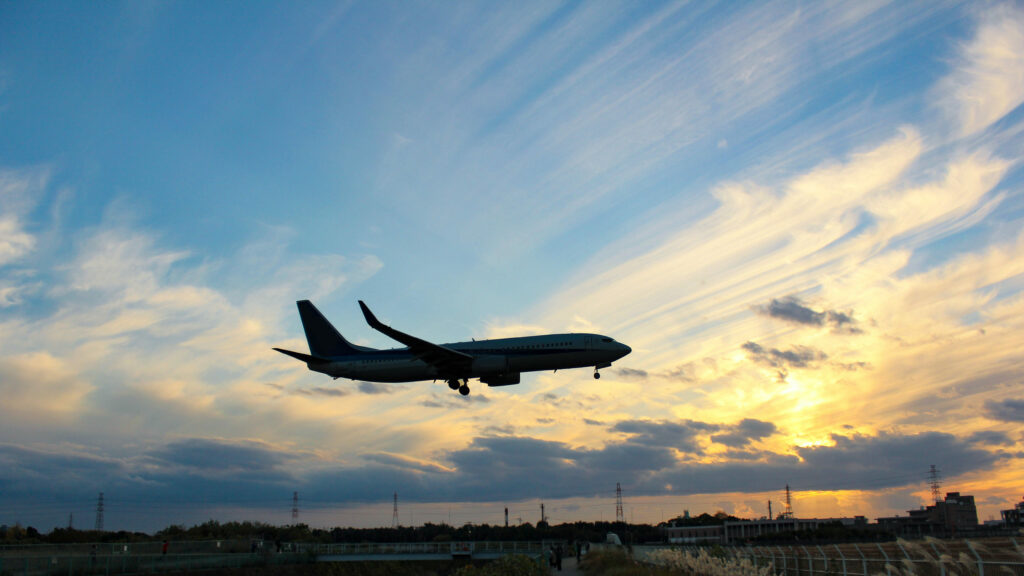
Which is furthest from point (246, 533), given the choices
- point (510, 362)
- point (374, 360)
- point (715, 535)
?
point (715, 535)

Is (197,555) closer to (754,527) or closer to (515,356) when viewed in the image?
(515,356)

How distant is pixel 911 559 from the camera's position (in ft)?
69.7

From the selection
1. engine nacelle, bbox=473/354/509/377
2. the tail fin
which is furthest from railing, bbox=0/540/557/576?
the tail fin

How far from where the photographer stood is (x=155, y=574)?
51.3 m

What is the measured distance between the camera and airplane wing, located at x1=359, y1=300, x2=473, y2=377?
5962 centimetres

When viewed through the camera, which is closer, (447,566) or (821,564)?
(821,564)

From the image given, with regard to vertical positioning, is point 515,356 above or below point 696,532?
above

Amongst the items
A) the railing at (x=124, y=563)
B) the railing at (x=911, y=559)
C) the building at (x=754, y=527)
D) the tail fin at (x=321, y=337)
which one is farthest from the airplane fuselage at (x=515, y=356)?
the building at (x=754, y=527)

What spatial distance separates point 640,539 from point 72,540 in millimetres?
138807

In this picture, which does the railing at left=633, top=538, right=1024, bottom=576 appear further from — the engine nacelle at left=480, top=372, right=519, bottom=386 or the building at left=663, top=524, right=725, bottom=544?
the building at left=663, top=524, right=725, bottom=544

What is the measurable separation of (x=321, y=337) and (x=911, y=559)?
65.0 metres

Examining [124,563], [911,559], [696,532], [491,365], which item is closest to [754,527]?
[696,532]

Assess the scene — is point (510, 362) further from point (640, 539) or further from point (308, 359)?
point (640, 539)

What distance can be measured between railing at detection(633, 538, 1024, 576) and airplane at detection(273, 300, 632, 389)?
72.2 ft
